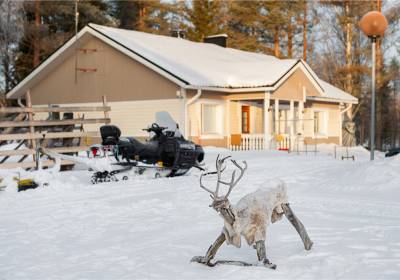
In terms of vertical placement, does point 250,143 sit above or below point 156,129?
below

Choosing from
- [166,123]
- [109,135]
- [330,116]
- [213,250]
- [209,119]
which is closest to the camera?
[213,250]

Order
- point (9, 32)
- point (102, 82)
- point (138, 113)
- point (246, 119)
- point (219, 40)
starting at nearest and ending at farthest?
point (138, 113)
point (102, 82)
point (246, 119)
point (219, 40)
point (9, 32)

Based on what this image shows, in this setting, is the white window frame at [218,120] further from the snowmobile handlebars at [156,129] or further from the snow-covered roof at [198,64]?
the snowmobile handlebars at [156,129]

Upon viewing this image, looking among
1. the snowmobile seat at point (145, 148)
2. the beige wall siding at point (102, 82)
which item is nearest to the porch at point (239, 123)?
the beige wall siding at point (102, 82)

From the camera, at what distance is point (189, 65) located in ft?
76.9

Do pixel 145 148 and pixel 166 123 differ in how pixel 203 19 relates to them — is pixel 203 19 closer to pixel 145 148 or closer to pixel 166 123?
pixel 166 123

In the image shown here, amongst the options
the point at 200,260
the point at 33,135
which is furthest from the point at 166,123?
the point at 200,260

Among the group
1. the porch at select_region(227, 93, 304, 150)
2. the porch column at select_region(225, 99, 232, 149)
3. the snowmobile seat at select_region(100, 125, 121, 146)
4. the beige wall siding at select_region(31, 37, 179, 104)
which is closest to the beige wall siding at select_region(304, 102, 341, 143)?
the porch at select_region(227, 93, 304, 150)

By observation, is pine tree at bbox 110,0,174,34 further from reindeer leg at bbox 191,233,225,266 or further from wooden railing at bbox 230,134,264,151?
reindeer leg at bbox 191,233,225,266

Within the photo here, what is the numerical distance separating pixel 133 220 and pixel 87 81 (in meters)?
18.0

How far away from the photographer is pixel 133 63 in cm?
2317

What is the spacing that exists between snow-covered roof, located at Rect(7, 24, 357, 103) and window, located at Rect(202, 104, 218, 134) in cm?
116

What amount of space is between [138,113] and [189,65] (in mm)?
2967

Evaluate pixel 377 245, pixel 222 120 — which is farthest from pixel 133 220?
pixel 222 120
